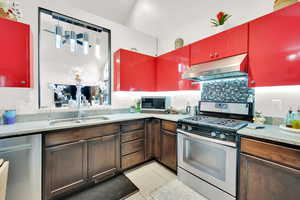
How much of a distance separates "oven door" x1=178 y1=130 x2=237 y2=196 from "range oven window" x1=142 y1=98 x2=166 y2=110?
86 centimetres

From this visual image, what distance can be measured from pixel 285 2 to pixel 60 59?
10.2ft

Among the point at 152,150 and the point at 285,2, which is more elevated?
the point at 285,2

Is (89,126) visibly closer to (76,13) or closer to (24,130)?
(24,130)

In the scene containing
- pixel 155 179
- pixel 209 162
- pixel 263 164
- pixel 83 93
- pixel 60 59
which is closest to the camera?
pixel 263 164

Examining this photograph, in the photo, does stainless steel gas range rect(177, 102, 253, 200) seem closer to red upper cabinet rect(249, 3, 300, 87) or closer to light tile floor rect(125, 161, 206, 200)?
light tile floor rect(125, 161, 206, 200)

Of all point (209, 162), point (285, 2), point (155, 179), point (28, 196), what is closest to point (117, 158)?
point (155, 179)

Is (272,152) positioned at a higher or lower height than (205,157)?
higher

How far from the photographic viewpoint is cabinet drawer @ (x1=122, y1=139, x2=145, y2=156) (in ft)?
6.89

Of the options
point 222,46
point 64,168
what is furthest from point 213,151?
point 64,168

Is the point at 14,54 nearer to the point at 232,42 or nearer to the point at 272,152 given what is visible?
the point at 232,42

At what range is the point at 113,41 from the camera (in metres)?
2.64

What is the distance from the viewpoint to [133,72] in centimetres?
259

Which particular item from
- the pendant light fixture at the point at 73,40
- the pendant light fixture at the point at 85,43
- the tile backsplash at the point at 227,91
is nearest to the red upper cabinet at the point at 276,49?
the tile backsplash at the point at 227,91

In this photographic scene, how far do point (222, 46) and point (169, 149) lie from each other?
1.77m
